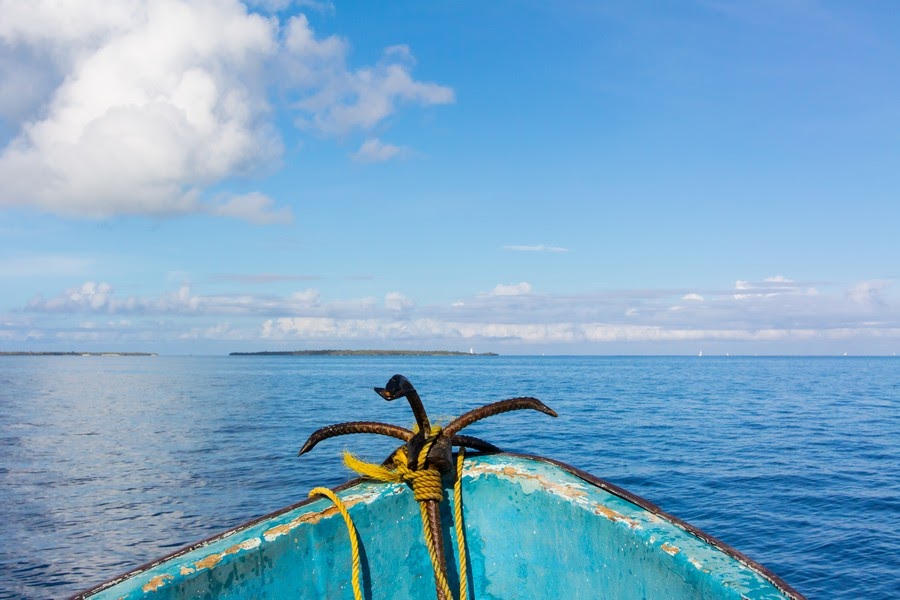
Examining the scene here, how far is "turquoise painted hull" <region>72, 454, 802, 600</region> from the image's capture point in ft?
8.63

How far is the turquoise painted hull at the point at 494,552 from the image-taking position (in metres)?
2.63

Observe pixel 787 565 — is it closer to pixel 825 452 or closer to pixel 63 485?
pixel 825 452

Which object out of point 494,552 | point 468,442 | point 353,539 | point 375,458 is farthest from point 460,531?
point 375,458

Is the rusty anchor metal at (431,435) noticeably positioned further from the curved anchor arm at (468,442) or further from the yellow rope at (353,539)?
the yellow rope at (353,539)

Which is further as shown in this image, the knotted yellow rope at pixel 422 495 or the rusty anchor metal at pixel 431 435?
the rusty anchor metal at pixel 431 435

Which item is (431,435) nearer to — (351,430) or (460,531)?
(351,430)

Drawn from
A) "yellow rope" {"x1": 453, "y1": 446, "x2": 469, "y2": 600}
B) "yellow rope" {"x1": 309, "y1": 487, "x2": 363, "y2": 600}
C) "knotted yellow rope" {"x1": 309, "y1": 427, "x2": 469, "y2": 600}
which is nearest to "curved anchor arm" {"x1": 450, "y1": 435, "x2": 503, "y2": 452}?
"yellow rope" {"x1": 453, "y1": 446, "x2": 469, "y2": 600}

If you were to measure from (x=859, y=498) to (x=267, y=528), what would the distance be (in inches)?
602

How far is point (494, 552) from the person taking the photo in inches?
141

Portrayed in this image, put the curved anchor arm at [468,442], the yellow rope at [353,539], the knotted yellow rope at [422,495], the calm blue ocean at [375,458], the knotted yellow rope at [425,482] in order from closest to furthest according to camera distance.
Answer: the yellow rope at [353,539] → the knotted yellow rope at [422,495] → the knotted yellow rope at [425,482] → the curved anchor arm at [468,442] → the calm blue ocean at [375,458]

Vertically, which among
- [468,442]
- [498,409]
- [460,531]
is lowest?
[460,531]

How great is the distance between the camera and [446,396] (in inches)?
1738

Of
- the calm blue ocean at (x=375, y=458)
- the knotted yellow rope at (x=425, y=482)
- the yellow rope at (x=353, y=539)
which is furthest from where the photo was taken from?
the calm blue ocean at (x=375, y=458)

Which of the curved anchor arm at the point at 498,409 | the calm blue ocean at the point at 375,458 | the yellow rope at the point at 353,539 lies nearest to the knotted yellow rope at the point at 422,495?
the yellow rope at the point at 353,539
